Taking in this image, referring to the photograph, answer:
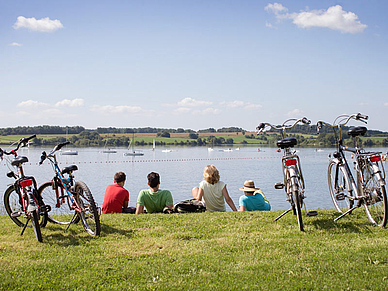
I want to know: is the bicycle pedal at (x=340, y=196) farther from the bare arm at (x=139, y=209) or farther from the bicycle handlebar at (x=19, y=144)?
the bicycle handlebar at (x=19, y=144)

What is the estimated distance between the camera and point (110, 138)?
5389 inches

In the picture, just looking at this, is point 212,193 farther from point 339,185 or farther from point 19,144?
point 19,144

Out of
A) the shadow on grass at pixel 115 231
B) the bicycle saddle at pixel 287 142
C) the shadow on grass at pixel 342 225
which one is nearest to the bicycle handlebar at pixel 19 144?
the shadow on grass at pixel 115 231

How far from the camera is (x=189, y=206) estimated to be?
7.76 metres

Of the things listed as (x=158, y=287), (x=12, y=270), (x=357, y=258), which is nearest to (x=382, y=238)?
(x=357, y=258)

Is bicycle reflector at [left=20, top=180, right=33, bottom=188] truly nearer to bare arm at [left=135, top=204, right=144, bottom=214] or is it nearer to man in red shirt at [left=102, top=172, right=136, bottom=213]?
bare arm at [left=135, top=204, right=144, bottom=214]

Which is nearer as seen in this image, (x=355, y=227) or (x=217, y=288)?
(x=217, y=288)

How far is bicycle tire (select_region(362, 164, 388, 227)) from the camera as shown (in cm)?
554

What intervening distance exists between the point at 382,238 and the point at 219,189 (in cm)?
380

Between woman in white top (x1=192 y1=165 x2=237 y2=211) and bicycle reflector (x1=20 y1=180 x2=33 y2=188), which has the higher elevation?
bicycle reflector (x1=20 y1=180 x2=33 y2=188)

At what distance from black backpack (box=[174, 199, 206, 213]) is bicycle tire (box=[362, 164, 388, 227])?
3.21 m

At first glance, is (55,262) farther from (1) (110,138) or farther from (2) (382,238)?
(1) (110,138)

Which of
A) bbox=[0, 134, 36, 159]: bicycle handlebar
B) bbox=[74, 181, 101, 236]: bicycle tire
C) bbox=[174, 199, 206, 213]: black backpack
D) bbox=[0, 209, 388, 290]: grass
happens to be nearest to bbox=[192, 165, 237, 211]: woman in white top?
bbox=[174, 199, 206, 213]: black backpack

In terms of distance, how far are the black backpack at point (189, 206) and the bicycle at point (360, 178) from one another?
8.66 ft
